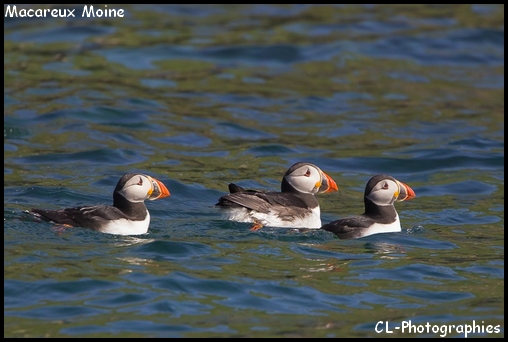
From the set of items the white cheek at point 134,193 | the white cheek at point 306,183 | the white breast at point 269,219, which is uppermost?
the white cheek at point 306,183

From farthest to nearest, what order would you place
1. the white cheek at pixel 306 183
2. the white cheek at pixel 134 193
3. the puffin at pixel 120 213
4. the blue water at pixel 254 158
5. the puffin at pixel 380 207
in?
the white cheek at pixel 306 183 < the puffin at pixel 380 207 < the white cheek at pixel 134 193 < the puffin at pixel 120 213 < the blue water at pixel 254 158

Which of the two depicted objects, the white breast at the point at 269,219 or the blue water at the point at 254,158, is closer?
the blue water at the point at 254,158

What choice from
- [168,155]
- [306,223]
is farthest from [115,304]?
[168,155]

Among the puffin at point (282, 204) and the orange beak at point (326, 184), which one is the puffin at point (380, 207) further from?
the orange beak at point (326, 184)

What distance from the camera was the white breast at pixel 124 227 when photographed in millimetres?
9727

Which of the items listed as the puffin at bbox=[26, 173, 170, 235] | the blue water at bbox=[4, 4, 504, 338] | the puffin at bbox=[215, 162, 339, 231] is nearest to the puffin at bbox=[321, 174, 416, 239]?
the blue water at bbox=[4, 4, 504, 338]

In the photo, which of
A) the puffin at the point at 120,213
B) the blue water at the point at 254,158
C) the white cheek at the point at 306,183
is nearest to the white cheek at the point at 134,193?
the puffin at the point at 120,213

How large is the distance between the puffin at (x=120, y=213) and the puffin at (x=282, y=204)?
30.9 inches

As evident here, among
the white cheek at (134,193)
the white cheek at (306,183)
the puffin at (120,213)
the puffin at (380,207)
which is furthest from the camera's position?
the white cheek at (306,183)

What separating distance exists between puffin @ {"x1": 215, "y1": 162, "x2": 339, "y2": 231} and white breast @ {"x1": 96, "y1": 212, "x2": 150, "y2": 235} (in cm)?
92

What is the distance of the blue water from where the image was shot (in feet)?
26.6

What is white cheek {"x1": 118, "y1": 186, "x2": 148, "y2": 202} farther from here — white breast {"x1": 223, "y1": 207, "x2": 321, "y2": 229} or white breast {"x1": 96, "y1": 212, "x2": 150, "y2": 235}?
white breast {"x1": 223, "y1": 207, "x2": 321, "y2": 229}

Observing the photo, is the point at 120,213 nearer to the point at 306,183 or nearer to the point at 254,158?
the point at 306,183

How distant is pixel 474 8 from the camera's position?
24.0 metres
